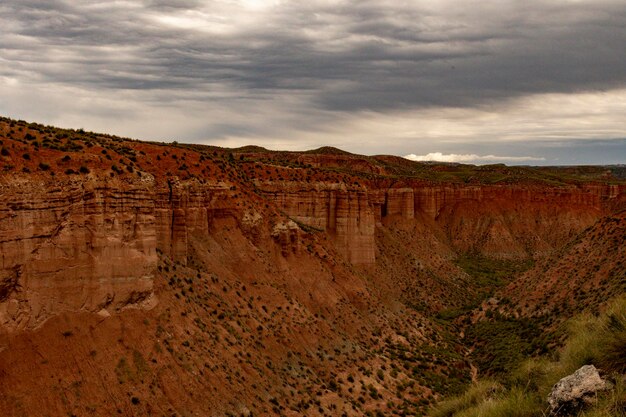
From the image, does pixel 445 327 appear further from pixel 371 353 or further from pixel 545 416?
pixel 545 416

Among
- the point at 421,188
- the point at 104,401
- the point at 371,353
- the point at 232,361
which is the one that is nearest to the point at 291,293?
the point at 371,353

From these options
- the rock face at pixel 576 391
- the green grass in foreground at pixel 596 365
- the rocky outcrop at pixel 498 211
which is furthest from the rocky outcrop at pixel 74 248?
the rocky outcrop at pixel 498 211

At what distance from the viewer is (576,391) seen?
10422 mm

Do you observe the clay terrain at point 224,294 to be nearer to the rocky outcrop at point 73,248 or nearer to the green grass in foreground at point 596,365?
the rocky outcrop at point 73,248

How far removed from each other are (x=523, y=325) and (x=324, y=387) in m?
23.9

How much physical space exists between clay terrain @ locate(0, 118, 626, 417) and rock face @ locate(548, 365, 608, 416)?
16695 mm

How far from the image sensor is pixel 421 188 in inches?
3738

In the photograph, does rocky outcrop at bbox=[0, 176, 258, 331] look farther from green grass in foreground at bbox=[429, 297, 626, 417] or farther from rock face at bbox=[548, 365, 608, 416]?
rock face at bbox=[548, 365, 608, 416]

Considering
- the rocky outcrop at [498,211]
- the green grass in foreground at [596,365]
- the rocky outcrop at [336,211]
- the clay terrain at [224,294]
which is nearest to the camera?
the green grass in foreground at [596,365]

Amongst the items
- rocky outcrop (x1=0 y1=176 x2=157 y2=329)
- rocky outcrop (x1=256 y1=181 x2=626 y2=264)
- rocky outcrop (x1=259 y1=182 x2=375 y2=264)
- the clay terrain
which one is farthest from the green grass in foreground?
rocky outcrop (x1=256 y1=181 x2=626 y2=264)

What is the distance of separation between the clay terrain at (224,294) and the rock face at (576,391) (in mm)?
16695

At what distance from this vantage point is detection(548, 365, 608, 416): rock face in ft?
33.7

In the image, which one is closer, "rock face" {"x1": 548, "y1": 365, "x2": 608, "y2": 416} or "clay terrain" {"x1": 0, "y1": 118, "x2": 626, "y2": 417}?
"rock face" {"x1": 548, "y1": 365, "x2": 608, "y2": 416}

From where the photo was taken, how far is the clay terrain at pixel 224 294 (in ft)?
67.4
